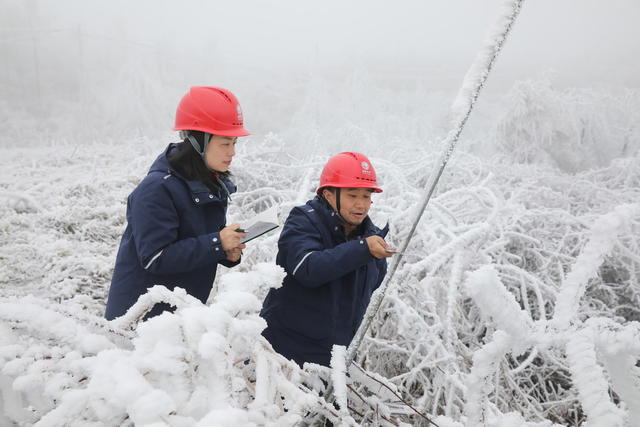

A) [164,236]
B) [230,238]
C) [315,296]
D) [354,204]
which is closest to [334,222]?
[354,204]

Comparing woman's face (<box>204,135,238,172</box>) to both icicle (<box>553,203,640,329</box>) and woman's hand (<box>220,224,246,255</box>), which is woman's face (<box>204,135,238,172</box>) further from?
icicle (<box>553,203,640,329</box>)

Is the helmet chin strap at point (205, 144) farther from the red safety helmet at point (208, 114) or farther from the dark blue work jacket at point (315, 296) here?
the dark blue work jacket at point (315, 296)

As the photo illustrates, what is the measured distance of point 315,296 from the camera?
6.16 feet

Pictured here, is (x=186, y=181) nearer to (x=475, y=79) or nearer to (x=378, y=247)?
(x=378, y=247)

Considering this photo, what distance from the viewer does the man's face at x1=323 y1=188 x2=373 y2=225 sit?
193 cm

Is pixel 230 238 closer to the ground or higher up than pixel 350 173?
closer to the ground

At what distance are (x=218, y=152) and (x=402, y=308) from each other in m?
1.65

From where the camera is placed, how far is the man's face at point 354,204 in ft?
6.34

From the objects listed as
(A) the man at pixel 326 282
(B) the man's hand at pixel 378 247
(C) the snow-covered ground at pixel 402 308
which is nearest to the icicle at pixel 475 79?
(C) the snow-covered ground at pixel 402 308

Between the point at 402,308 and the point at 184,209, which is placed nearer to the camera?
the point at 184,209

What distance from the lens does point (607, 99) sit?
466 inches

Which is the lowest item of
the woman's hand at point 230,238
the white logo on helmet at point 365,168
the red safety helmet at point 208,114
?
the woman's hand at point 230,238

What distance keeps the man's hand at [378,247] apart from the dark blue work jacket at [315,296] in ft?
0.63

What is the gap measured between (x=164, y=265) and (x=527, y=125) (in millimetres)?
12675
